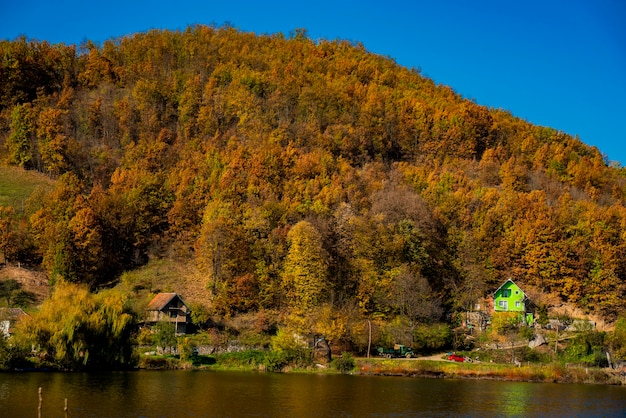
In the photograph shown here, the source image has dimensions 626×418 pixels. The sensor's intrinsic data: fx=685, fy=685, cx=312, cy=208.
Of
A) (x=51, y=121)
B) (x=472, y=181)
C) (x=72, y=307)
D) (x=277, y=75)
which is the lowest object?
(x=72, y=307)

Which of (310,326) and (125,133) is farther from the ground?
(125,133)

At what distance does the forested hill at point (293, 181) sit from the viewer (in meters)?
84.2

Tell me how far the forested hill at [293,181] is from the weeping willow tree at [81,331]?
20.8 m

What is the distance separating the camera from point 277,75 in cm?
14300

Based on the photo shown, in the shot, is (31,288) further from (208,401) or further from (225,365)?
(208,401)

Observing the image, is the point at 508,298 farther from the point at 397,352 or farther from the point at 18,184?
the point at 18,184

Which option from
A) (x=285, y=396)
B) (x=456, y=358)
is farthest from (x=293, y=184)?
(x=285, y=396)

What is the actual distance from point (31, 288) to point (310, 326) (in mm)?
35552

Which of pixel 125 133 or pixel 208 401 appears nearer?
pixel 208 401

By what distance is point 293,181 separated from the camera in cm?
10488

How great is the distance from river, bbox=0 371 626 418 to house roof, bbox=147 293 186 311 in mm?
15283

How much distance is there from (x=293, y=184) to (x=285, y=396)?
5867 cm

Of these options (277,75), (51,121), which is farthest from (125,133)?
(277,75)

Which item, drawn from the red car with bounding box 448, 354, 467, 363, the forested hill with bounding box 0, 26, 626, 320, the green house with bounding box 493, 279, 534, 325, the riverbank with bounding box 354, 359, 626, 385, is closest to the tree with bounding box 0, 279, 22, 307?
the forested hill with bounding box 0, 26, 626, 320
